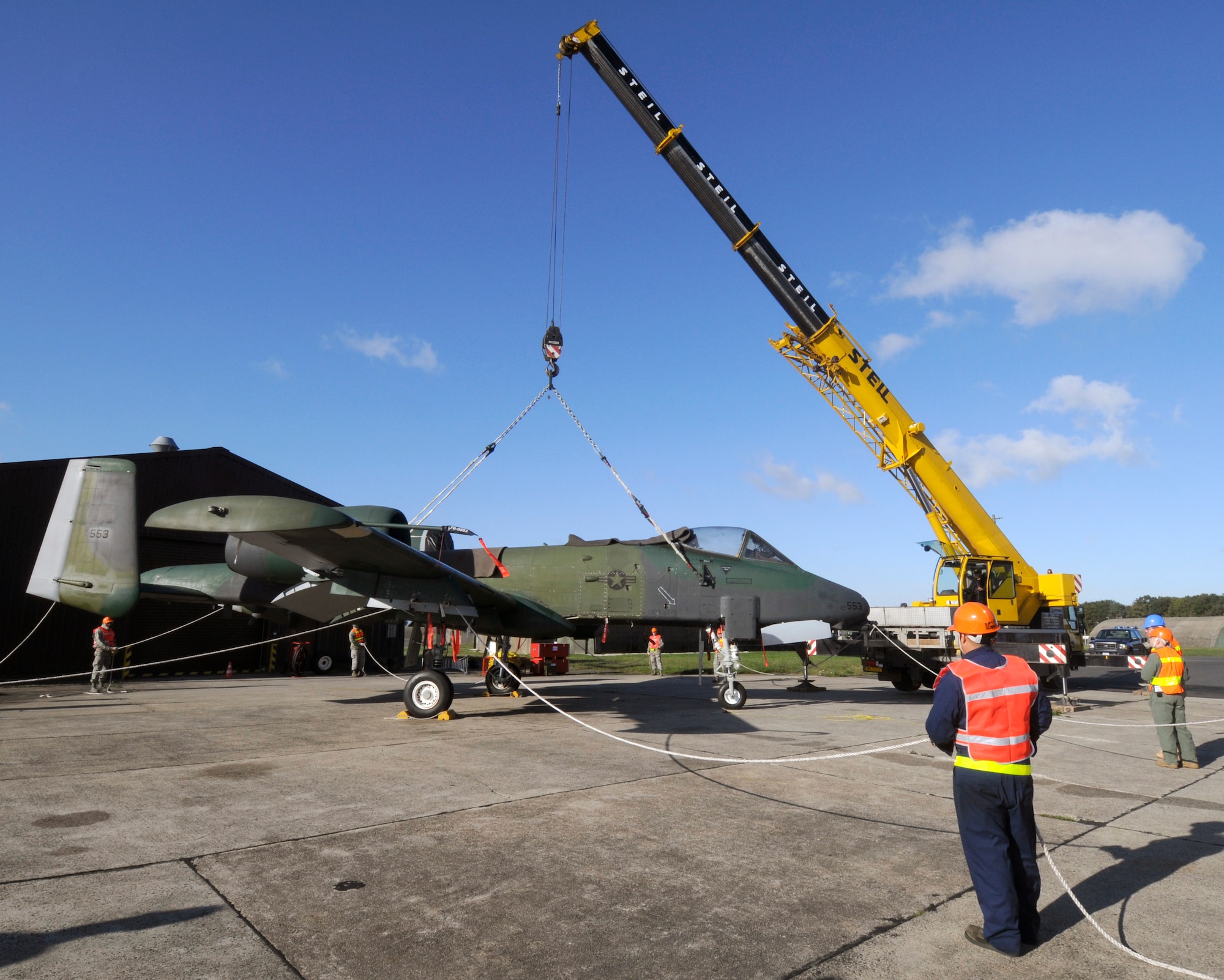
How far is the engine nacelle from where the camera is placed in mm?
10852

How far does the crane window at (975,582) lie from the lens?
16.4m

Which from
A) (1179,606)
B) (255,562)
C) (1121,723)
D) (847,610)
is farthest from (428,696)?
(1179,606)

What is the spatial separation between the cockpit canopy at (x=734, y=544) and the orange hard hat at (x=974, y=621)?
8.81m

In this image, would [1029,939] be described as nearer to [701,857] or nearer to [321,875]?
[701,857]

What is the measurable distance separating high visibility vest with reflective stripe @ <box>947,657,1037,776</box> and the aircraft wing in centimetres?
607

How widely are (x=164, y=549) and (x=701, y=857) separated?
73.7ft

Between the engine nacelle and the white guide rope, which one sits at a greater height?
the engine nacelle

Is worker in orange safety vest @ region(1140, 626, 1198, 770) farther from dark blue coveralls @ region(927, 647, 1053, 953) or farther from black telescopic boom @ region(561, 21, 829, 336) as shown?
black telescopic boom @ region(561, 21, 829, 336)

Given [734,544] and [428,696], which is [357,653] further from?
[734,544]

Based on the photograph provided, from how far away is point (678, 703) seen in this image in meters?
13.3

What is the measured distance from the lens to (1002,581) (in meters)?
16.9

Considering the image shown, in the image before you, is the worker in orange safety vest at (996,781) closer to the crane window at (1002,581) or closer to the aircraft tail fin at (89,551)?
the aircraft tail fin at (89,551)

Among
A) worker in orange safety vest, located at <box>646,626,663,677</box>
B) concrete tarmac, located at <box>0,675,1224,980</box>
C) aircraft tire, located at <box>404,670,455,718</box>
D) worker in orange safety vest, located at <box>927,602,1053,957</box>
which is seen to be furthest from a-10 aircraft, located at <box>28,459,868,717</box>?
worker in orange safety vest, located at <box>646,626,663,677</box>

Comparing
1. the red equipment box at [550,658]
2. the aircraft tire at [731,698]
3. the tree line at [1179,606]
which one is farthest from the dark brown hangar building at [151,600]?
the tree line at [1179,606]
